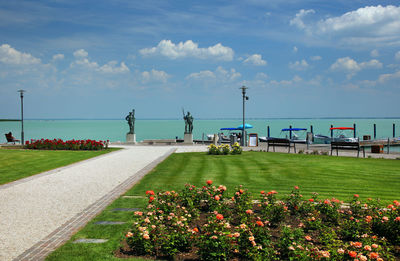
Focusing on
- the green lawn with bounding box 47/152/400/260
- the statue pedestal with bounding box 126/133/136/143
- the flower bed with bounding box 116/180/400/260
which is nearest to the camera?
the flower bed with bounding box 116/180/400/260

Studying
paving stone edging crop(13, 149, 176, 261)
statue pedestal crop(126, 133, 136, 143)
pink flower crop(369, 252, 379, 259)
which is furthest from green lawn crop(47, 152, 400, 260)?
statue pedestal crop(126, 133, 136, 143)

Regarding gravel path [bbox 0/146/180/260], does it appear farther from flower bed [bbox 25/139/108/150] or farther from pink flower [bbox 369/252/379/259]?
flower bed [bbox 25/139/108/150]

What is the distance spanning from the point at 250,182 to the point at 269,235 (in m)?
6.09

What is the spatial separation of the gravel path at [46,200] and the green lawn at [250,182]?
77 centimetres

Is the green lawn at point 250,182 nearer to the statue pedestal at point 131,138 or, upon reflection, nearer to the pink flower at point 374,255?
the pink flower at point 374,255

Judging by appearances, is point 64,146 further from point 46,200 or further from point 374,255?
point 374,255

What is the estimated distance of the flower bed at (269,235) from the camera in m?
4.88

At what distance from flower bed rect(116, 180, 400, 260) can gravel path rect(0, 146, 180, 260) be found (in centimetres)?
189

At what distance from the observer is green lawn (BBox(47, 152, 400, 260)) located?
5.74m

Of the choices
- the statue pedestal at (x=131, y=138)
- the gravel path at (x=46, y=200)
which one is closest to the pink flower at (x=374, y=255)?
the gravel path at (x=46, y=200)

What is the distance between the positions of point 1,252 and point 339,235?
18.1ft

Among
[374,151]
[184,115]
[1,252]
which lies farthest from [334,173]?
[184,115]

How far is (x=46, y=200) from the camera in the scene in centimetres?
920

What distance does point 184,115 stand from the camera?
37812 millimetres
